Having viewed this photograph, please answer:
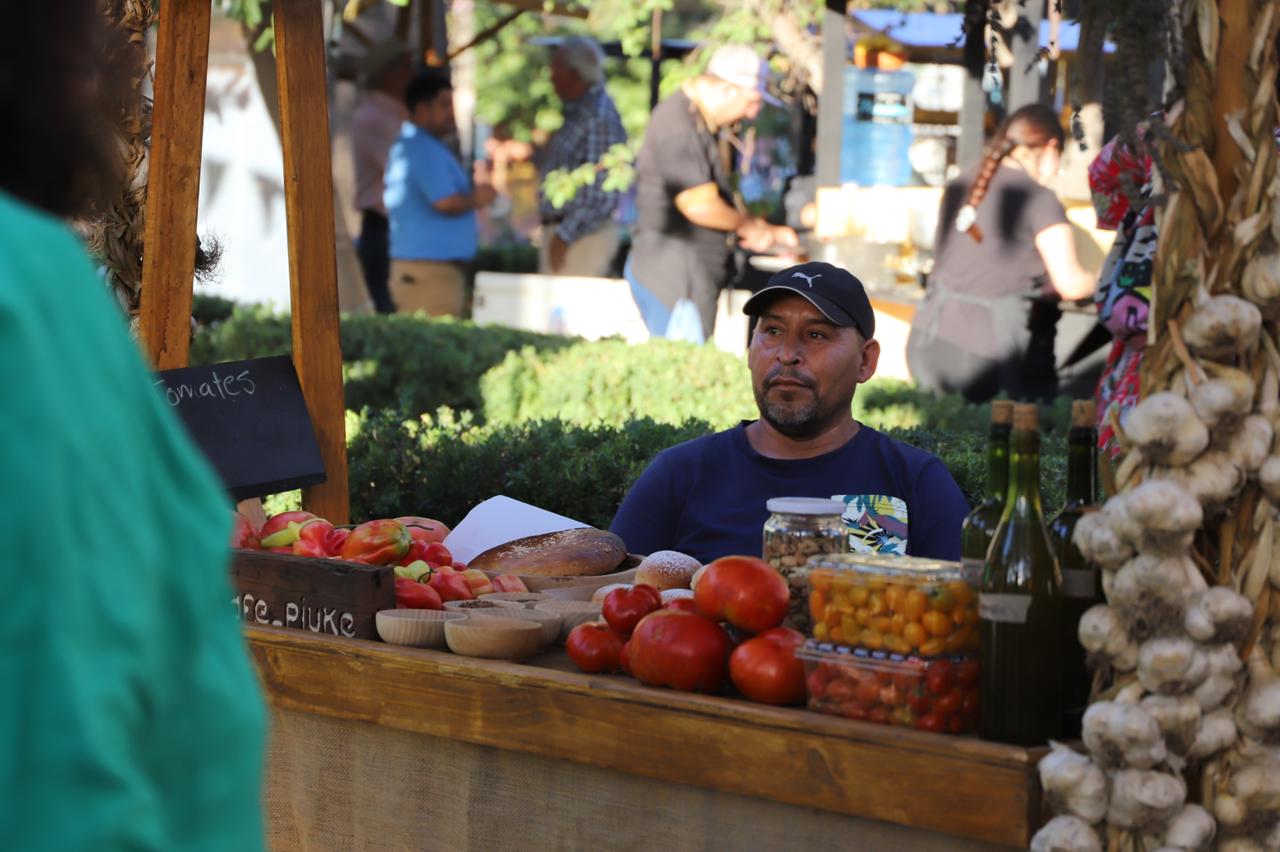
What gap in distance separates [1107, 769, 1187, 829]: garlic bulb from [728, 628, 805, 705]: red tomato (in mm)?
513

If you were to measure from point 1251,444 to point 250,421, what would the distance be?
2.33m

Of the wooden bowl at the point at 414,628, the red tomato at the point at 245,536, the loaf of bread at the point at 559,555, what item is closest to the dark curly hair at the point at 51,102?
the wooden bowl at the point at 414,628

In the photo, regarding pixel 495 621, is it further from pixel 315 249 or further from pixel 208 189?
pixel 208 189

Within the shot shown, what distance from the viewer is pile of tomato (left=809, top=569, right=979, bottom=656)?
215 cm

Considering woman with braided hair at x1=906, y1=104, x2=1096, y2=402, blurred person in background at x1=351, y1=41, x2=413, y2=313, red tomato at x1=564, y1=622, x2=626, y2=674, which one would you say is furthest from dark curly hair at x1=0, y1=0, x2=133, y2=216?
blurred person in background at x1=351, y1=41, x2=413, y2=313

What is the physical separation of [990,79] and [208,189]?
588 inches

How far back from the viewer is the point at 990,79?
9.46ft

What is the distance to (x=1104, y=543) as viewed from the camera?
1.95 meters

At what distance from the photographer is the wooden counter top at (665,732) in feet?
6.75

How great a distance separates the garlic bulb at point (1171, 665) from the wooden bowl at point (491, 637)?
106 cm

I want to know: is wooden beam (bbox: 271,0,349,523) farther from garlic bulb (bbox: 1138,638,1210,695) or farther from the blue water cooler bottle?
the blue water cooler bottle

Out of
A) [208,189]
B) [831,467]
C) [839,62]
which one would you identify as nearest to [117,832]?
[831,467]

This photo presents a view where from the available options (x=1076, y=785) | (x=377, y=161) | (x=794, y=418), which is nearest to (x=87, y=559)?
(x=1076, y=785)

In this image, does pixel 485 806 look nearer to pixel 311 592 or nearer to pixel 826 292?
pixel 311 592
